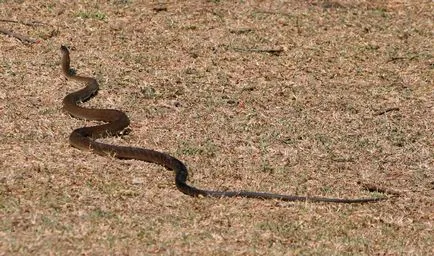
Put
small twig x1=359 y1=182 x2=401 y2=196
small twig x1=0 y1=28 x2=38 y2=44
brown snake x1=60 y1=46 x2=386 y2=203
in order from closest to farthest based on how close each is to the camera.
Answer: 1. brown snake x1=60 y1=46 x2=386 y2=203
2. small twig x1=359 y1=182 x2=401 y2=196
3. small twig x1=0 y1=28 x2=38 y2=44

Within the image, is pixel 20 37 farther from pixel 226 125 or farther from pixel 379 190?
pixel 379 190

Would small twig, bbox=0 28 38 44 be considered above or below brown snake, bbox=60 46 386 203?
below

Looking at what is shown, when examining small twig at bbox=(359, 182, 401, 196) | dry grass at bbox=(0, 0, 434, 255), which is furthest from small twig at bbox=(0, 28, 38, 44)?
small twig at bbox=(359, 182, 401, 196)

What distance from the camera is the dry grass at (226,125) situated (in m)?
5.73

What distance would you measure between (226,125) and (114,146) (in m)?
1.26

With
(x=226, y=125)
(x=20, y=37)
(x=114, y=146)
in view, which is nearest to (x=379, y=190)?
(x=226, y=125)

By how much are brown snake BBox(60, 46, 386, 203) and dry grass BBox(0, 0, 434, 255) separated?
7cm

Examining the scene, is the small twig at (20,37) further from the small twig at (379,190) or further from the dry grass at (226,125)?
the small twig at (379,190)

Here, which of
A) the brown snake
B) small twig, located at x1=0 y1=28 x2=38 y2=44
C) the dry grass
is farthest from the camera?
small twig, located at x1=0 y1=28 x2=38 y2=44

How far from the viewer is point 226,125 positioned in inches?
311

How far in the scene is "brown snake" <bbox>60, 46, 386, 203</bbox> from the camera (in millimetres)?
6355

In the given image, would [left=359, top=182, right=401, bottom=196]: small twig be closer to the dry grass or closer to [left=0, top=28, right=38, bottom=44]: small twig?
the dry grass

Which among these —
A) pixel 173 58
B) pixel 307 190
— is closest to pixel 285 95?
pixel 173 58

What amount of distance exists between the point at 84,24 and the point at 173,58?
1.29 metres
